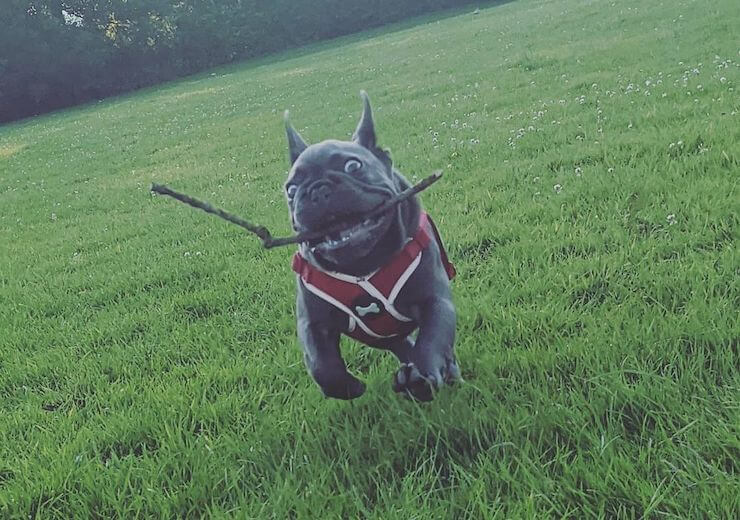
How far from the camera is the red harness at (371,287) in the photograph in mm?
2689

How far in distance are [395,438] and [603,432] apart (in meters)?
0.88

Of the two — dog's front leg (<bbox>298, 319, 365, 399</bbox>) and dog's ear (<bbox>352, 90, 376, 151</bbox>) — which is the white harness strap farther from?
dog's ear (<bbox>352, 90, 376, 151</bbox>)

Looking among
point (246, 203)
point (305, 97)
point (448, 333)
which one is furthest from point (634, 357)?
point (305, 97)

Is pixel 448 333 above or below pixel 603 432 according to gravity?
above

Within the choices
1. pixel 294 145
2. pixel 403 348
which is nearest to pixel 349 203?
pixel 294 145

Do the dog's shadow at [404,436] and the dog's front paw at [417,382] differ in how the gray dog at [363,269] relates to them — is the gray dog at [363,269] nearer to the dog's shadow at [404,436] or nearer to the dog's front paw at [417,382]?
the dog's front paw at [417,382]

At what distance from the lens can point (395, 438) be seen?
294cm

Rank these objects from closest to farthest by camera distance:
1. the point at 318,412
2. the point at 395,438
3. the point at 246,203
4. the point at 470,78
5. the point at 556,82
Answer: the point at 395,438 → the point at 318,412 → the point at 246,203 → the point at 556,82 → the point at 470,78

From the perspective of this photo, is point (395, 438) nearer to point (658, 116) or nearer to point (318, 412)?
point (318, 412)

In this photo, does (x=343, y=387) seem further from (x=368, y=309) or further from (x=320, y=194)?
(x=320, y=194)

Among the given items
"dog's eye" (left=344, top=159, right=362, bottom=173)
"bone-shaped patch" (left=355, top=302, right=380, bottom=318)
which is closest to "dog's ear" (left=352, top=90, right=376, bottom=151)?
"dog's eye" (left=344, top=159, right=362, bottom=173)

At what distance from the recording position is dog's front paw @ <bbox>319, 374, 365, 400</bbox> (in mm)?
2787

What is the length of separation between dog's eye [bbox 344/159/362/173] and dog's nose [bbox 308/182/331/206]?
126mm

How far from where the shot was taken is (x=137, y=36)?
4653cm
